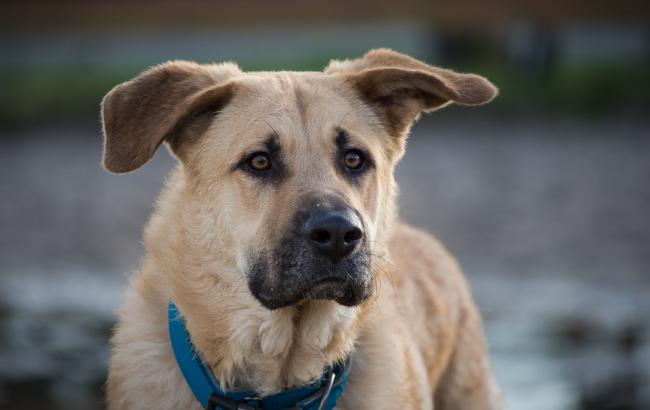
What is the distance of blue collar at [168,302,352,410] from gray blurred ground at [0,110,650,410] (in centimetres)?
244

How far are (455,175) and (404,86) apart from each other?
8446 mm

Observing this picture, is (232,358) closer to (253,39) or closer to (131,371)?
(131,371)

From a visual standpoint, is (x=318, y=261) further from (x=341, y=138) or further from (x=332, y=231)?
(x=341, y=138)

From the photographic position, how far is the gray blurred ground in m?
6.92

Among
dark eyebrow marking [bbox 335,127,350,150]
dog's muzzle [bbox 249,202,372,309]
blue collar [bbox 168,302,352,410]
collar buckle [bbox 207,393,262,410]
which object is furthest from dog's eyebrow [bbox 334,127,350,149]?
collar buckle [bbox 207,393,262,410]

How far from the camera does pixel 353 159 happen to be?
4.36 metres

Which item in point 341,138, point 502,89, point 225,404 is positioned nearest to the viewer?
point 225,404

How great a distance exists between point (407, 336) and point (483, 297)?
163 inches

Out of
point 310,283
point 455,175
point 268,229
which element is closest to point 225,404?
point 310,283

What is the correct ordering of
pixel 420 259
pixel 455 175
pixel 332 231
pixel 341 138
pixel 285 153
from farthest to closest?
1. pixel 455 175
2. pixel 420 259
3. pixel 341 138
4. pixel 285 153
5. pixel 332 231

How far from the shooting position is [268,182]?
4.17 meters

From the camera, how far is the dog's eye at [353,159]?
14.3 feet

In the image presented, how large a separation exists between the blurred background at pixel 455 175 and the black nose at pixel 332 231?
298cm

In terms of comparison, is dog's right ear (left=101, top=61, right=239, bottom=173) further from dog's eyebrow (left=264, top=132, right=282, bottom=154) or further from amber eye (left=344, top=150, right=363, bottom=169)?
amber eye (left=344, top=150, right=363, bottom=169)
